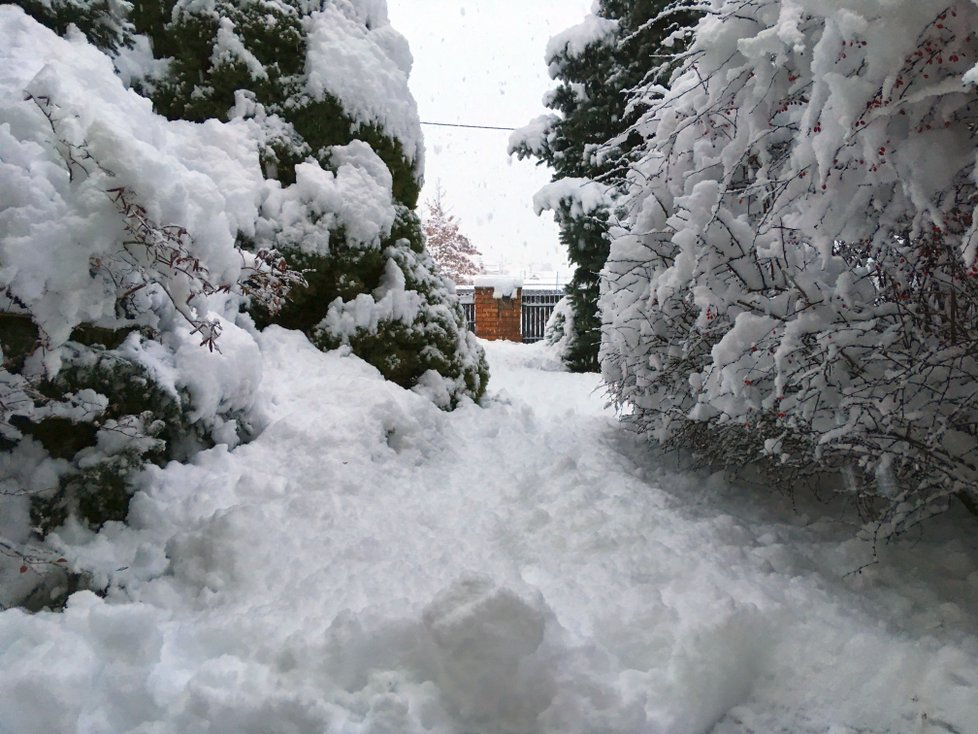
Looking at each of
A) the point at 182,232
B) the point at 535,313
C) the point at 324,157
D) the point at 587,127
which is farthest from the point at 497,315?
the point at 182,232

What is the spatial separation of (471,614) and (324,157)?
393cm

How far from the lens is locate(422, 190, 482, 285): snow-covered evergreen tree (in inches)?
1147

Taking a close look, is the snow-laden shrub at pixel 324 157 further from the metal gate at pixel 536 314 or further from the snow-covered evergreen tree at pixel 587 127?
the metal gate at pixel 536 314

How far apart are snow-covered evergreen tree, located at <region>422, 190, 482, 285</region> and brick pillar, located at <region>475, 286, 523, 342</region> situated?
1240 cm

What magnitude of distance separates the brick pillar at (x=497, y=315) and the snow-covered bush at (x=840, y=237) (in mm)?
12837

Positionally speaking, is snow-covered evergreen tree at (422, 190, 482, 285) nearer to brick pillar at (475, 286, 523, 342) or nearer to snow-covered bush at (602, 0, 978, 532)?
brick pillar at (475, 286, 523, 342)

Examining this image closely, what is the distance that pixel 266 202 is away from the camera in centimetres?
440

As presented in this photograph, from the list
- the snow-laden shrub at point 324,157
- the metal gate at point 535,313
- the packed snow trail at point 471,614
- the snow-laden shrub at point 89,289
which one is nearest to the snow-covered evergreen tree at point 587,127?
the snow-laden shrub at point 324,157

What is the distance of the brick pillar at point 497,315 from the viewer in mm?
15961

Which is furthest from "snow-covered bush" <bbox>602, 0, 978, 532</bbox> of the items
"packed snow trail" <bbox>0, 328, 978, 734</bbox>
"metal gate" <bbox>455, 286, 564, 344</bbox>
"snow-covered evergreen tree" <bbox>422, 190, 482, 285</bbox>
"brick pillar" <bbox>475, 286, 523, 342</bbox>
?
"snow-covered evergreen tree" <bbox>422, 190, 482, 285</bbox>

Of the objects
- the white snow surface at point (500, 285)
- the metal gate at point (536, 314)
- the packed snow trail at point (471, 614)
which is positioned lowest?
the metal gate at point (536, 314)

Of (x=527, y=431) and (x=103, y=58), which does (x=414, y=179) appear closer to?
(x=527, y=431)

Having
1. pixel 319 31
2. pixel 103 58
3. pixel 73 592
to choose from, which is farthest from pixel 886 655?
pixel 319 31

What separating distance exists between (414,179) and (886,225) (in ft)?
13.3
